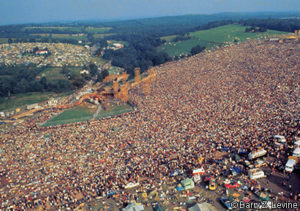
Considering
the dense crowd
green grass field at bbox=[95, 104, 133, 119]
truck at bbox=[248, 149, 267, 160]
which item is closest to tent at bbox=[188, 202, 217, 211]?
the dense crowd

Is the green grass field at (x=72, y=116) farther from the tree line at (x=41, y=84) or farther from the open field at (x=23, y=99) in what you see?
the tree line at (x=41, y=84)

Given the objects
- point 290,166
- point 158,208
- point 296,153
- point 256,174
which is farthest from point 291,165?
point 158,208

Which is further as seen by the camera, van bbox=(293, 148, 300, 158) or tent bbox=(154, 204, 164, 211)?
van bbox=(293, 148, 300, 158)

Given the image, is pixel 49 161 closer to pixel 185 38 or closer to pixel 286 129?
pixel 286 129

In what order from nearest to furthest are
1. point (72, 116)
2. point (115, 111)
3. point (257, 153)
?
point (257, 153)
point (115, 111)
point (72, 116)

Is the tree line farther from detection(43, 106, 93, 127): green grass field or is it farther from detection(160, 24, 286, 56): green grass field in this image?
detection(160, 24, 286, 56): green grass field

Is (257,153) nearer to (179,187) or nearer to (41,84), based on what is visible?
(179,187)

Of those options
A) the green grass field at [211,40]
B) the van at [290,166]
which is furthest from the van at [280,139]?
the green grass field at [211,40]
